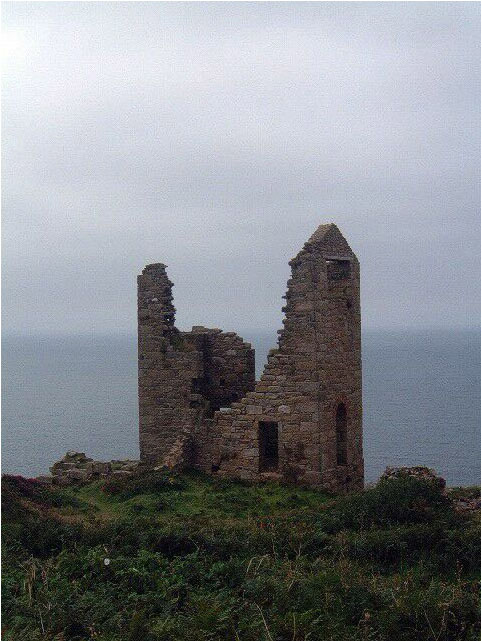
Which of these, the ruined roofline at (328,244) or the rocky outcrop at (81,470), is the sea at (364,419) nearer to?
the rocky outcrop at (81,470)

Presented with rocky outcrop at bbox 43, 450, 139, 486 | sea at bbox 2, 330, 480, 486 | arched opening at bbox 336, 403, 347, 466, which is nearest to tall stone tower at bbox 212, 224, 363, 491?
arched opening at bbox 336, 403, 347, 466

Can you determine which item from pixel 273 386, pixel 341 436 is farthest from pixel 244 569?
pixel 341 436

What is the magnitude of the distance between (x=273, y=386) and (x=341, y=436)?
8.29ft

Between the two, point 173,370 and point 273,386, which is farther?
point 173,370

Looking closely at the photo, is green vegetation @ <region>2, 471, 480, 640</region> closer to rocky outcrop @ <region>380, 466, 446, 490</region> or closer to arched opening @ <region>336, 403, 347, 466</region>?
rocky outcrop @ <region>380, 466, 446, 490</region>

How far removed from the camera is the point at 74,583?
40.1ft

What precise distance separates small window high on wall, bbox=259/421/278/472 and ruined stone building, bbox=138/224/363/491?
1.0 inches

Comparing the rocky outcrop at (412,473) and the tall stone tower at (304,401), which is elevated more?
the tall stone tower at (304,401)

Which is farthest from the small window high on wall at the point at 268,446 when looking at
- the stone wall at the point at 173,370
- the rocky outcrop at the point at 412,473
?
the rocky outcrop at the point at 412,473

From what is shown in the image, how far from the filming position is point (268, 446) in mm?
21297

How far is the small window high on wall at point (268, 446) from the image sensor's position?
20.4 metres

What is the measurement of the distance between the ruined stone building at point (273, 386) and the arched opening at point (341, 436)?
0.02 metres

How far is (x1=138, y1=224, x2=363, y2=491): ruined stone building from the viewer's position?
19.9 m

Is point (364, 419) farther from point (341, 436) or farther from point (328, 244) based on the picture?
point (328, 244)
